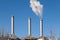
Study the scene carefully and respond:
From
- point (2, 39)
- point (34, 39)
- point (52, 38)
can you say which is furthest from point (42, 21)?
point (2, 39)

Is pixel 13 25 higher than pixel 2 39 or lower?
higher

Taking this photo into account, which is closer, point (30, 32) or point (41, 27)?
point (41, 27)

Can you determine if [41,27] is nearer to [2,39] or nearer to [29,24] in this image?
[29,24]

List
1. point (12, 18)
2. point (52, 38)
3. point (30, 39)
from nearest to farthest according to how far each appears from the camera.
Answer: point (30, 39) → point (12, 18) → point (52, 38)

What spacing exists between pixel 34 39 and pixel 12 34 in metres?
Answer: 4.29

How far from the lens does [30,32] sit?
41594mm

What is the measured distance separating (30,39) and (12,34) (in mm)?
3854

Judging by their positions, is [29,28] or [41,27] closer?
[41,27]

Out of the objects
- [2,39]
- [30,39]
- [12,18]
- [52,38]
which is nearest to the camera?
[30,39]

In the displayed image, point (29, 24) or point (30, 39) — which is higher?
point (29, 24)

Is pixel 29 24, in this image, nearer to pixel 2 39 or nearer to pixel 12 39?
pixel 12 39

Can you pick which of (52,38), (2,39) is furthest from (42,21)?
(2,39)

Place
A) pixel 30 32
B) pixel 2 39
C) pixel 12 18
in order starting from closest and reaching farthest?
pixel 12 18 < pixel 30 32 < pixel 2 39

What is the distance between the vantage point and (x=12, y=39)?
36.4 m
